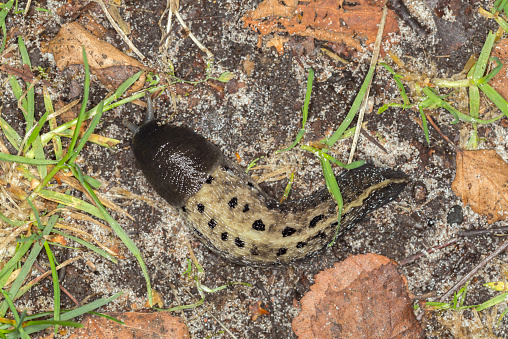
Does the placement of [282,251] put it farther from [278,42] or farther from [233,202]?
[278,42]

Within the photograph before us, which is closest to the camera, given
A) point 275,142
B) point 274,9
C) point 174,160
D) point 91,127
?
point 174,160

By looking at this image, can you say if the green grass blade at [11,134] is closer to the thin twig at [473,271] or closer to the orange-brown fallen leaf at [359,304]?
the orange-brown fallen leaf at [359,304]

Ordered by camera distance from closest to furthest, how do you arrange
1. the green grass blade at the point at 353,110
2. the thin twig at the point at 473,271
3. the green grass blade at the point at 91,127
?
1. the green grass blade at the point at 91,127
2. the green grass blade at the point at 353,110
3. the thin twig at the point at 473,271

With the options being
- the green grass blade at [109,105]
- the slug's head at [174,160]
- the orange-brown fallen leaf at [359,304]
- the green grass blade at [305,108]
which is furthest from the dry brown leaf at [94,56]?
the orange-brown fallen leaf at [359,304]

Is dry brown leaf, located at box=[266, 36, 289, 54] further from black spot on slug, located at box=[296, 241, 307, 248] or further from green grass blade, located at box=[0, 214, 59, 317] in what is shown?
green grass blade, located at box=[0, 214, 59, 317]

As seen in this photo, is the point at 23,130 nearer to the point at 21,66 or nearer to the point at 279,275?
the point at 21,66

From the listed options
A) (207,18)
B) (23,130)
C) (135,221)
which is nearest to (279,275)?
(135,221)

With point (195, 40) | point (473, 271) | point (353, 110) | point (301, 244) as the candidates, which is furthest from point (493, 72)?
point (195, 40)

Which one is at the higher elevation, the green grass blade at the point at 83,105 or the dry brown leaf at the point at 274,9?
the dry brown leaf at the point at 274,9
